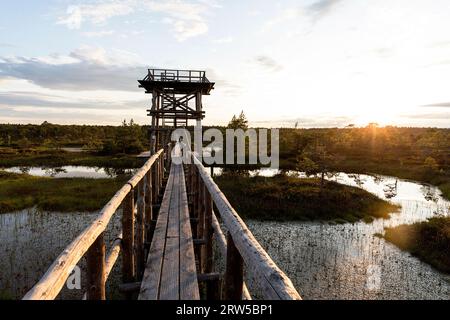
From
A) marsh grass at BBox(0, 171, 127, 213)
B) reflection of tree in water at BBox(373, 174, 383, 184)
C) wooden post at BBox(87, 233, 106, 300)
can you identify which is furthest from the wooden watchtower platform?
reflection of tree in water at BBox(373, 174, 383, 184)

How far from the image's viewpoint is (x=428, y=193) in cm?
3036

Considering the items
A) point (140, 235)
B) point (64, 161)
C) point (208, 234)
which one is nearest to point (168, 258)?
point (208, 234)

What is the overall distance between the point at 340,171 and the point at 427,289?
1306 inches

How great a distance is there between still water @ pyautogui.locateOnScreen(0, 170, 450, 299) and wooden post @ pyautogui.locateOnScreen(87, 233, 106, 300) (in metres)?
8.46

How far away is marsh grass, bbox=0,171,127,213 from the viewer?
2112cm

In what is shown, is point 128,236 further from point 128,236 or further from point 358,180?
point 358,180

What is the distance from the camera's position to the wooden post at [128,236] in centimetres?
477

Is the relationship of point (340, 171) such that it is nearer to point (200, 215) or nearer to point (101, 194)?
point (101, 194)

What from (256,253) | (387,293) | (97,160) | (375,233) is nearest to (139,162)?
(97,160)

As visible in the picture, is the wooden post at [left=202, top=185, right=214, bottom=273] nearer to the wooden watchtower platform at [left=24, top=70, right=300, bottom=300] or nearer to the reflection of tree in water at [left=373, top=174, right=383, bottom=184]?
the wooden watchtower platform at [left=24, top=70, right=300, bottom=300]

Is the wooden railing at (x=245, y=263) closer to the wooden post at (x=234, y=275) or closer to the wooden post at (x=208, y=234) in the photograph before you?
the wooden post at (x=234, y=275)

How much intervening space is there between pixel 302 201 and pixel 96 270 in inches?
875

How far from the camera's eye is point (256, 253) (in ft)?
7.88
